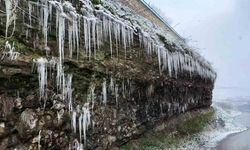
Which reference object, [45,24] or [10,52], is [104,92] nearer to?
[45,24]

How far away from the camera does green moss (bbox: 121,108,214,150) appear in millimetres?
10023

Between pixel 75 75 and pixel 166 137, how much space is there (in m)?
5.44

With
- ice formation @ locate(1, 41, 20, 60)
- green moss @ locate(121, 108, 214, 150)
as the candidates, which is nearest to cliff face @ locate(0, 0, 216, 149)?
ice formation @ locate(1, 41, 20, 60)

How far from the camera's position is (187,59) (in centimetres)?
1444

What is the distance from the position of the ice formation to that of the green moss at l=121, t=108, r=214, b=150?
4.33 metres

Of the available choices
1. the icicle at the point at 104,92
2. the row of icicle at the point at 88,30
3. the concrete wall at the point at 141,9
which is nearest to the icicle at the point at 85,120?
the icicle at the point at 104,92

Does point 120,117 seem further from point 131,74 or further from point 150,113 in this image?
point 150,113

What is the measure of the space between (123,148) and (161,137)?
2481 mm

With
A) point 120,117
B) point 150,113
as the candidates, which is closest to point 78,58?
point 120,117

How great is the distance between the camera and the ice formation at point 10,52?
5565 mm

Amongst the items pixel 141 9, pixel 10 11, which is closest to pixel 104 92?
pixel 10 11

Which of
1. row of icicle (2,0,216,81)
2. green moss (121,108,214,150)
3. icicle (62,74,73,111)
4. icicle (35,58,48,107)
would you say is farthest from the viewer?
green moss (121,108,214,150)

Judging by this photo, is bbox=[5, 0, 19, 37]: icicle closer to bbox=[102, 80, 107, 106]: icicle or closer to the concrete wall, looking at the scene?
bbox=[102, 80, 107, 106]: icicle

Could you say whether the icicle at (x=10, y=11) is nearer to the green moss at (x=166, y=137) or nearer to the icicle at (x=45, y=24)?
the icicle at (x=45, y=24)
